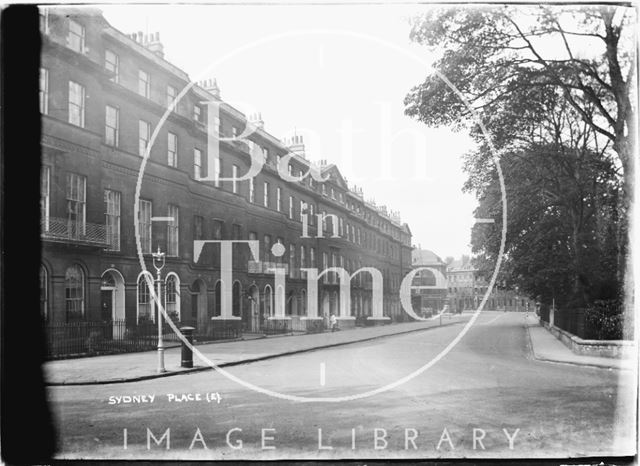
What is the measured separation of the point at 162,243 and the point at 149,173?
3.51ft

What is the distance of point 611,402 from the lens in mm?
7434

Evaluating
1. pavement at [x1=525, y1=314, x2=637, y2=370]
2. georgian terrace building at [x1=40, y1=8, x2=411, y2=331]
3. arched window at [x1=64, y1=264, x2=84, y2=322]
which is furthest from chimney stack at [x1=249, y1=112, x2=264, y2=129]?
pavement at [x1=525, y1=314, x2=637, y2=370]

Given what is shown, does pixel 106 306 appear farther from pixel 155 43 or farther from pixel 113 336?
pixel 155 43

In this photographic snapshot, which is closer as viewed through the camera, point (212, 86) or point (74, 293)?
point (212, 86)

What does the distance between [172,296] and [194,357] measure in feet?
7.88

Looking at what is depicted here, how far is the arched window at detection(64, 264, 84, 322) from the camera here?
737 centimetres

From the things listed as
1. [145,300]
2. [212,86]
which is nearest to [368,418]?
[145,300]

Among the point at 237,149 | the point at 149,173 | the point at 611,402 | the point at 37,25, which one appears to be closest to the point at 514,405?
the point at 611,402

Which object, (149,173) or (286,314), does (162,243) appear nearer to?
(149,173)

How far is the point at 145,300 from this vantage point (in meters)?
8.29

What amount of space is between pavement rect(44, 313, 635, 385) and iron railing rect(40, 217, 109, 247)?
173 cm

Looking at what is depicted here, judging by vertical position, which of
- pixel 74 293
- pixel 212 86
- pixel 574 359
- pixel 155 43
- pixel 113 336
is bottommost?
pixel 574 359

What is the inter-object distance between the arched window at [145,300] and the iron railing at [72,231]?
3.12 feet

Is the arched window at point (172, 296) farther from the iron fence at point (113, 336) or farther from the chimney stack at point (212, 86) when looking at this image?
the chimney stack at point (212, 86)
